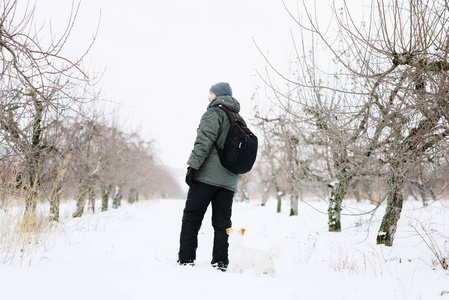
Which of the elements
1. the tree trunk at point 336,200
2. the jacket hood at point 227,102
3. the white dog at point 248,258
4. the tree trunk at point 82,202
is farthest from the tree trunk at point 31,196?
the tree trunk at point 336,200

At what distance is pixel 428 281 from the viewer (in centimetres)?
294

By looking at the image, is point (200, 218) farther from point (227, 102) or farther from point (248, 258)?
point (227, 102)

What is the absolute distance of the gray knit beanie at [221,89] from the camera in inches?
137

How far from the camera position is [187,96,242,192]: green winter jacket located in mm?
3047

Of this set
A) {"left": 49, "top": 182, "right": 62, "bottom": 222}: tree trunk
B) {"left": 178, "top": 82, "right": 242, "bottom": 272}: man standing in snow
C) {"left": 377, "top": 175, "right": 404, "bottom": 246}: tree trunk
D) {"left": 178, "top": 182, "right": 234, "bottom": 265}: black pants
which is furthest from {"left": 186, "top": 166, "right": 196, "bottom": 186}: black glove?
{"left": 377, "top": 175, "right": 404, "bottom": 246}: tree trunk

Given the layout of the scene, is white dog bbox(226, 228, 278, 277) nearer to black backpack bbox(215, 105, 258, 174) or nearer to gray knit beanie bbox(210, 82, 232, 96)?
black backpack bbox(215, 105, 258, 174)

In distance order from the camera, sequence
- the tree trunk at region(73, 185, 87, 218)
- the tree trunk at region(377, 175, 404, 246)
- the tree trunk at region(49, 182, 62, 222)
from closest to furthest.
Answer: the tree trunk at region(49, 182, 62, 222)
the tree trunk at region(377, 175, 404, 246)
the tree trunk at region(73, 185, 87, 218)

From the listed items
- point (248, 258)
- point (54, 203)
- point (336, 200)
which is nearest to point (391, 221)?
point (336, 200)

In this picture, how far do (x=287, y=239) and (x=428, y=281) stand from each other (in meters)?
3.87

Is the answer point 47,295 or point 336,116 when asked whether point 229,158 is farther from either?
point 47,295

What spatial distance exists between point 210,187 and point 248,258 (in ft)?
2.60

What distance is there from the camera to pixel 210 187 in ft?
10.3

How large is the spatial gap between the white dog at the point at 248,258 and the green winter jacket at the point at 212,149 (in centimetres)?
56

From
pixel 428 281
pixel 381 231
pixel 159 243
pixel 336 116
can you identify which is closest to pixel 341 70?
pixel 336 116
